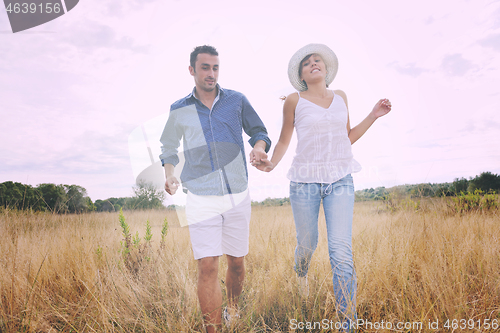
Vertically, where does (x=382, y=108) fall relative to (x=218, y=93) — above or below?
below

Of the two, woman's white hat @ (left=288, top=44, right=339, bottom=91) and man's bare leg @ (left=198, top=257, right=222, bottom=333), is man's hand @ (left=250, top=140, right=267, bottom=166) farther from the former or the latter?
woman's white hat @ (left=288, top=44, right=339, bottom=91)

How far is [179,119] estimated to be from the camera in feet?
8.26

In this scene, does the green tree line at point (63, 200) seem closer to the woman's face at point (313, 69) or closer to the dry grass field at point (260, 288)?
the dry grass field at point (260, 288)

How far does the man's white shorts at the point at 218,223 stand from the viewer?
2.18 m

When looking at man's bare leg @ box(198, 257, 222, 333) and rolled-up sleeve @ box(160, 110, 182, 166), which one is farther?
rolled-up sleeve @ box(160, 110, 182, 166)

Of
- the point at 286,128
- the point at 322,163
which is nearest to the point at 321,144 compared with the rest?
the point at 322,163

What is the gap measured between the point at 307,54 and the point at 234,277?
227cm

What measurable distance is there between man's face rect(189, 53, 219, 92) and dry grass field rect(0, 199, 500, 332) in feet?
6.12

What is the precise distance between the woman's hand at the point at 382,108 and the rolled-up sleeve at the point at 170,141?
193 centimetres

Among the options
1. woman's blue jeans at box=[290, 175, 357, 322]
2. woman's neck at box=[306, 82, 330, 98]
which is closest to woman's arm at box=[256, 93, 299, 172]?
woman's neck at box=[306, 82, 330, 98]

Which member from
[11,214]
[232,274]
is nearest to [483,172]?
[232,274]

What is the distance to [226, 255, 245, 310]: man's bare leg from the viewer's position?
96.2 inches

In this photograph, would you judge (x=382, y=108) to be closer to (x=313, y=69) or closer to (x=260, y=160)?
(x=313, y=69)

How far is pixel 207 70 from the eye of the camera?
2.48 m
